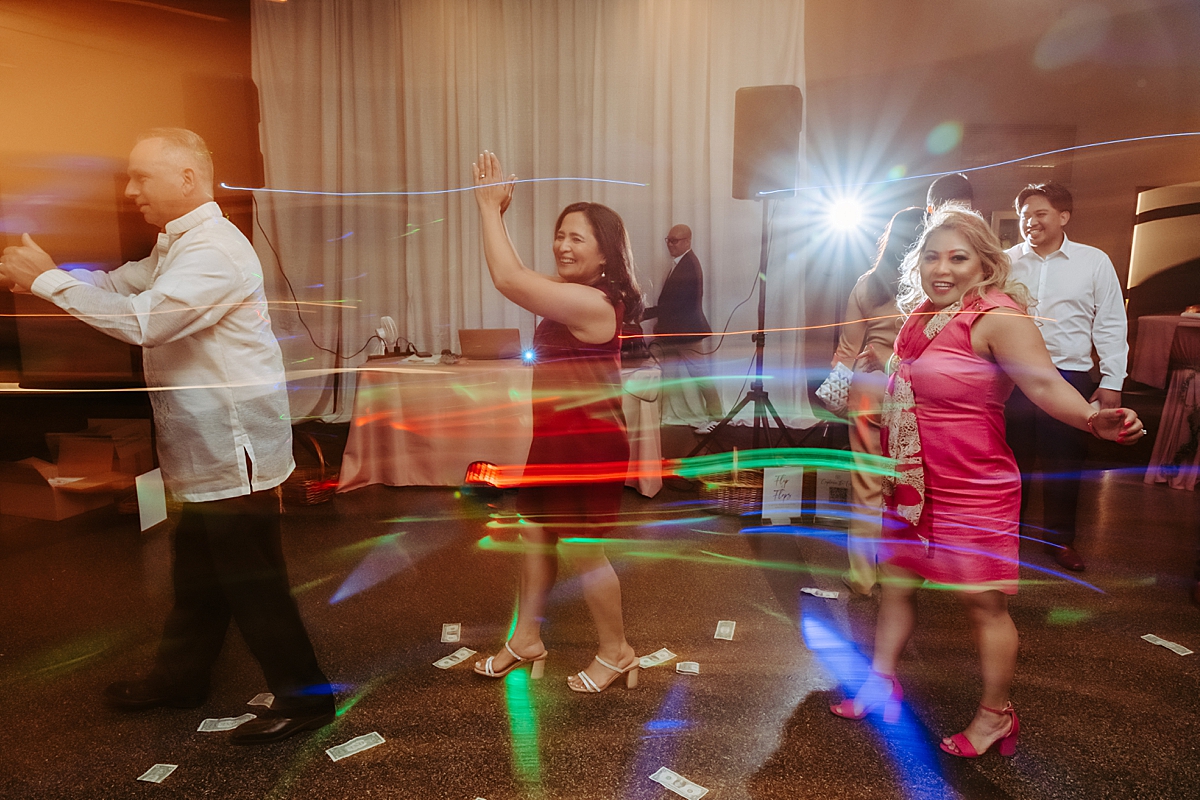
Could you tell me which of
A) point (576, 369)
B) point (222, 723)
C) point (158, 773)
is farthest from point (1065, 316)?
point (158, 773)

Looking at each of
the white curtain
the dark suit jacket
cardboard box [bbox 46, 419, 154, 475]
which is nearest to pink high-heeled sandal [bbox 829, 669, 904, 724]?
cardboard box [bbox 46, 419, 154, 475]

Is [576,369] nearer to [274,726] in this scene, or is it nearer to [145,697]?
[274,726]

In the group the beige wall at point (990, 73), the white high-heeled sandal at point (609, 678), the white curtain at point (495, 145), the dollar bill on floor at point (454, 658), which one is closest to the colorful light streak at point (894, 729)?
the white high-heeled sandal at point (609, 678)

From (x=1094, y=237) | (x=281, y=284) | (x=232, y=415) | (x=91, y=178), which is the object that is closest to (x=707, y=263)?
(x=1094, y=237)

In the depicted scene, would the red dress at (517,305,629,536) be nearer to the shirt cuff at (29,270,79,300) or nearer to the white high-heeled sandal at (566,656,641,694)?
the white high-heeled sandal at (566,656,641,694)

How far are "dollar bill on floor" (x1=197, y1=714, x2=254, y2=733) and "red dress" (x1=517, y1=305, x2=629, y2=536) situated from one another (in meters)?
0.91

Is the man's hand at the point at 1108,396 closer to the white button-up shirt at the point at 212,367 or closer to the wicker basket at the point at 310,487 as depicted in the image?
the white button-up shirt at the point at 212,367

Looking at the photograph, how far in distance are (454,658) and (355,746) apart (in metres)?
0.46

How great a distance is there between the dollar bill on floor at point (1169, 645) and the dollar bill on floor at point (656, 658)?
1.53 m

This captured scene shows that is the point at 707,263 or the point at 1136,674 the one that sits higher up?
the point at 707,263

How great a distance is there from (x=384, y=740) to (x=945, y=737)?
139 centimetres

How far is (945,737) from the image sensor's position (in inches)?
68.7

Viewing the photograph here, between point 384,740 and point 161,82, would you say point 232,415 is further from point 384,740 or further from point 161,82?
point 161,82

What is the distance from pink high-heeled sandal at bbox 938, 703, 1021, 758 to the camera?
1.66m
